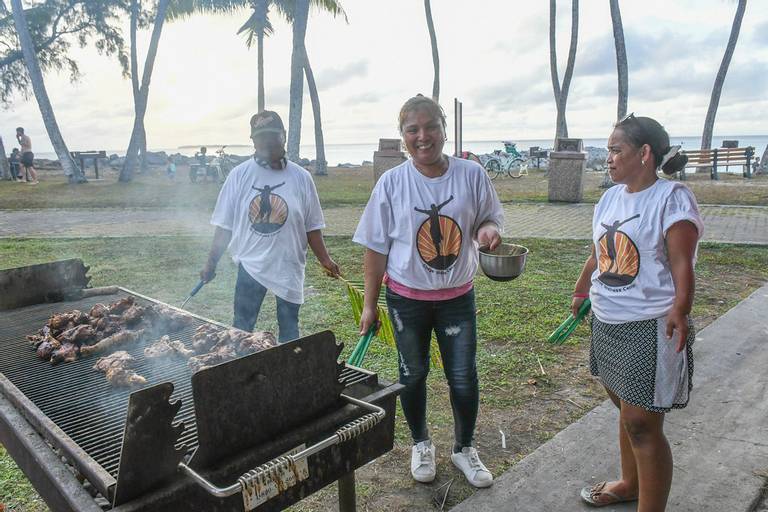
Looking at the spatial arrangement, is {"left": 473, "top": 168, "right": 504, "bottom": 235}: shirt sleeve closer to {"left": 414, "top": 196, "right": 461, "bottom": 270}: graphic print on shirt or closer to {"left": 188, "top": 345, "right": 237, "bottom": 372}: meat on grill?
{"left": 414, "top": 196, "right": 461, "bottom": 270}: graphic print on shirt

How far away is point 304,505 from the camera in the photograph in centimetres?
305

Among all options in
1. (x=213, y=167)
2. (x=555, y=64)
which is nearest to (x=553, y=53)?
(x=555, y=64)

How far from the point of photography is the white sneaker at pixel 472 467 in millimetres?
3096

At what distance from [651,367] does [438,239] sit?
111 centimetres

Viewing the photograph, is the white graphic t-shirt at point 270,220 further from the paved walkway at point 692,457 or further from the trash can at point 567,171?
the trash can at point 567,171

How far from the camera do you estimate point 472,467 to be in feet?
10.3

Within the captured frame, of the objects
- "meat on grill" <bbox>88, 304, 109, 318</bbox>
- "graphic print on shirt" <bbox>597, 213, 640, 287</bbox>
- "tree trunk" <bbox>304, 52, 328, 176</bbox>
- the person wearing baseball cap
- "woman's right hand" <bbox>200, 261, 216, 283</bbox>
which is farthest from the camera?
"tree trunk" <bbox>304, 52, 328, 176</bbox>

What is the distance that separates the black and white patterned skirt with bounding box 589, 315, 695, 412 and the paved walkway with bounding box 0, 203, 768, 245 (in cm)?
806

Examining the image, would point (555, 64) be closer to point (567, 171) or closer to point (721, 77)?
point (721, 77)

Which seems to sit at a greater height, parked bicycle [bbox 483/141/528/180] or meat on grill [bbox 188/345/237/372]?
parked bicycle [bbox 483/141/528/180]

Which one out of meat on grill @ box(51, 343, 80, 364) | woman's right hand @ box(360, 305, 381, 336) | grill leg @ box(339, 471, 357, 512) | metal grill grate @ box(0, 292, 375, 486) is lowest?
grill leg @ box(339, 471, 357, 512)

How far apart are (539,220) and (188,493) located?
1132cm

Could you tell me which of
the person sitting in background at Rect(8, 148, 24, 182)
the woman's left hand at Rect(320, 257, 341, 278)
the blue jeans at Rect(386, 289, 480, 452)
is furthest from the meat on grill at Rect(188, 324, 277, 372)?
the person sitting in background at Rect(8, 148, 24, 182)

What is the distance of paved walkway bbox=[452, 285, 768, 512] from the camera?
2928 mm
